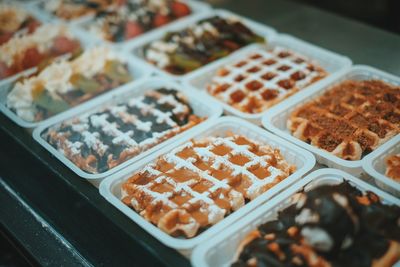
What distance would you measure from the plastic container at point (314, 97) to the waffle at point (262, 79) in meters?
0.10

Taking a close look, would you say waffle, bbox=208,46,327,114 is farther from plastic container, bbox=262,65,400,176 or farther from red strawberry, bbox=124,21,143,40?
red strawberry, bbox=124,21,143,40

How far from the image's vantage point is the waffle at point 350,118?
7.82 ft

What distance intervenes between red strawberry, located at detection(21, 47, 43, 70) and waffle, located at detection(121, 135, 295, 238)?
148 cm

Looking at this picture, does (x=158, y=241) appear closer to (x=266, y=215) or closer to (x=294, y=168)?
(x=266, y=215)

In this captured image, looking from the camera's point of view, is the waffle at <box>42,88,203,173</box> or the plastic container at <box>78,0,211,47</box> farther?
the plastic container at <box>78,0,211,47</box>

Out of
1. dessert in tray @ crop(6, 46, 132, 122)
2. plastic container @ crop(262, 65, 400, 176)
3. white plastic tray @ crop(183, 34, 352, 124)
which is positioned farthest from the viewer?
white plastic tray @ crop(183, 34, 352, 124)

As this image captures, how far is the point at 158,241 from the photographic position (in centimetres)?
201

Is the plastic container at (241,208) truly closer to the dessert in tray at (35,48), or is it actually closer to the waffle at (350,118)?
the waffle at (350,118)

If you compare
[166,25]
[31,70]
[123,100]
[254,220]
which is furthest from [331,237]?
[166,25]

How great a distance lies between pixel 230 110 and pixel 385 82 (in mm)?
879

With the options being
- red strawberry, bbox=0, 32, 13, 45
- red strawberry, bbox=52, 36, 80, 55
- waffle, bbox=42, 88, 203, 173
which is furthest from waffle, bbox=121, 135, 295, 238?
red strawberry, bbox=0, 32, 13, 45

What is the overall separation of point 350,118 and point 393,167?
1.41 feet

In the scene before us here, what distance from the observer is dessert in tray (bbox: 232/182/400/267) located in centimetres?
171

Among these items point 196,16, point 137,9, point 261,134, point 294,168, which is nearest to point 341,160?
point 294,168
